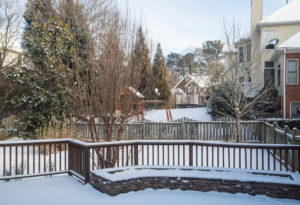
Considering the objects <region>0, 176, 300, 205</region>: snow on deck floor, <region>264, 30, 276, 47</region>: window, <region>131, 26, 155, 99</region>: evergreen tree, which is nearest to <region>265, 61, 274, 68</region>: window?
<region>264, 30, 276, 47</region>: window

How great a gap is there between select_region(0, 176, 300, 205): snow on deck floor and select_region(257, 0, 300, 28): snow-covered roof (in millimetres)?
16784

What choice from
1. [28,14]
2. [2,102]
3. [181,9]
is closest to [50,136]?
[2,102]

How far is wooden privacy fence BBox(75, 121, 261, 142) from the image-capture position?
1225 cm

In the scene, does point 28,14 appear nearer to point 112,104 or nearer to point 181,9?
point 181,9

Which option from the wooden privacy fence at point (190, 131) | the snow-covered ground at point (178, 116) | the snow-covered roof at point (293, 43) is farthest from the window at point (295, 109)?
the snow-covered ground at point (178, 116)

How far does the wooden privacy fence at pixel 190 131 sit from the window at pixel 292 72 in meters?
4.72

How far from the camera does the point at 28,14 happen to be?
16.2 meters

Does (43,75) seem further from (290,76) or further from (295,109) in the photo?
(295,109)

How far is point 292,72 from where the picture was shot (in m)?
14.9

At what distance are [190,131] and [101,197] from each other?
329 inches

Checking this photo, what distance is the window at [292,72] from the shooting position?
1477 cm

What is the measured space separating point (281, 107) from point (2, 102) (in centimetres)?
1679

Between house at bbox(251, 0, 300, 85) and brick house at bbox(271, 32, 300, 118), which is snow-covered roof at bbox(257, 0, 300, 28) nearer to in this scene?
house at bbox(251, 0, 300, 85)

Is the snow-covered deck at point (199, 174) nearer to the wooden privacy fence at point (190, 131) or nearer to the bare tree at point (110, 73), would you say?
the bare tree at point (110, 73)
